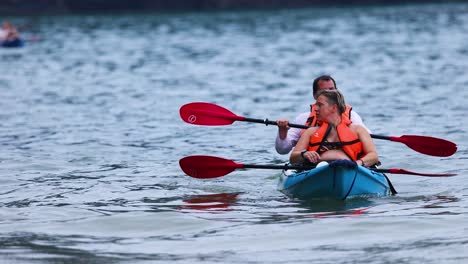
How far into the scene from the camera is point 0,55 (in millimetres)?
39000

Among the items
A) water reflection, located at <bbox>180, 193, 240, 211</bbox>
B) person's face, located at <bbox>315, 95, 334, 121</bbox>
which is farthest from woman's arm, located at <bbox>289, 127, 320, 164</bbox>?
water reflection, located at <bbox>180, 193, 240, 211</bbox>

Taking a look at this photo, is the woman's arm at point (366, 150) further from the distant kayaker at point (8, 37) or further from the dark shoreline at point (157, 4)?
the dark shoreline at point (157, 4)

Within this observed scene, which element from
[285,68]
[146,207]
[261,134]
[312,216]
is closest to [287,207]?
[312,216]

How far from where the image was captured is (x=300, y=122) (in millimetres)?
12188

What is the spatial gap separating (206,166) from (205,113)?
1181mm

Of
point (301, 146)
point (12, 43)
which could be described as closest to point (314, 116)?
point (301, 146)

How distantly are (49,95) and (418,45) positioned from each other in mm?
19458

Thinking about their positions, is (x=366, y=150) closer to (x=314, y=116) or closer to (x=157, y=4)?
(x=314, y=116)

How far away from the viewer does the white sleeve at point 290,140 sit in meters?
11.8

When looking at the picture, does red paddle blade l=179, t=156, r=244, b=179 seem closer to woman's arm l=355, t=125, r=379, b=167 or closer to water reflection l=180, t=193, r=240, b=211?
water reflection l=180, t=193, r=240, b=211

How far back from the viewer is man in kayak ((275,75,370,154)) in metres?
11.5

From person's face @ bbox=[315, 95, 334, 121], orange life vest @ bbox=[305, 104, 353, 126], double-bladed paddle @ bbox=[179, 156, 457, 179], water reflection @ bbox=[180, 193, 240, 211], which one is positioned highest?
person's face @ bbox=[315, 95, 334, 121]

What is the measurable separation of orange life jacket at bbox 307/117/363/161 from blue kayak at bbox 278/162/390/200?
12.8 inches

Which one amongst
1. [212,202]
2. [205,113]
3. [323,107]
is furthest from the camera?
[205,113]
